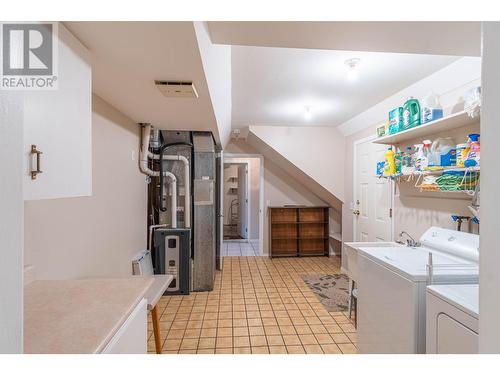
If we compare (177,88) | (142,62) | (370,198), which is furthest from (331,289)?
(142,62)

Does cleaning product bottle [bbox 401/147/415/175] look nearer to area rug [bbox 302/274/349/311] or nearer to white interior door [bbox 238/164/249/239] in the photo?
area rug [bbox 302/274/349/311]

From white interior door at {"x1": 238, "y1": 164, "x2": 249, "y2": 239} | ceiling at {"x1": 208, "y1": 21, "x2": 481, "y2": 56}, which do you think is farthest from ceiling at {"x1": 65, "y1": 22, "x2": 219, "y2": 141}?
white interior door at {"x1": 238, "y1": 164, "x2": 249, "y2": 239}

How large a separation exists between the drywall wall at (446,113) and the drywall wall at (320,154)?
997 mm

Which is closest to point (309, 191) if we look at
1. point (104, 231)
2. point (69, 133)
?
point (104, 231)

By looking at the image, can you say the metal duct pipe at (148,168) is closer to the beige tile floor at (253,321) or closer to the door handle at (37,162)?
the beige tile floor at (253,321)

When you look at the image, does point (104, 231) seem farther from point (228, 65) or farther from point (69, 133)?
point (228, 65)

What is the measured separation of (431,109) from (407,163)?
0.58 m

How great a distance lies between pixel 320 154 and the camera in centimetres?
455

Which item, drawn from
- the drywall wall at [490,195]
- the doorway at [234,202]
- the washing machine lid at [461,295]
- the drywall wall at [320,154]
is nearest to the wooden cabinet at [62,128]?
the drywall wall at [490,195]

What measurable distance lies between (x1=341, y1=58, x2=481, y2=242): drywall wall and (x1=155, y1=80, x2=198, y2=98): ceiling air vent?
6.63ft

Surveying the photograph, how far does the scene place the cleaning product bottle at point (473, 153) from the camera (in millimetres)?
1747

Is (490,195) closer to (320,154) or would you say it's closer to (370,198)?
(370,198)
